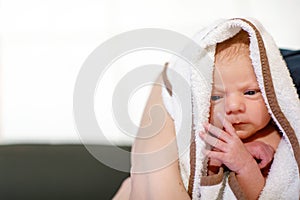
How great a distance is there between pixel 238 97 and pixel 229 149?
0.08 meters

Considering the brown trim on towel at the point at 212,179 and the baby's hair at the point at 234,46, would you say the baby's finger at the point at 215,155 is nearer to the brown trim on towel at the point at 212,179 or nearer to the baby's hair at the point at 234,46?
the brown trim on towel at the point at 212,179

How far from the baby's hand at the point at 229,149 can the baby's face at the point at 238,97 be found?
22 mm

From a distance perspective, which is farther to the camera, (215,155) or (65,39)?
(65,39)

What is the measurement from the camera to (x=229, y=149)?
770 mm

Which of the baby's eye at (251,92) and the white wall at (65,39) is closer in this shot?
the baby's eye at (251,92)

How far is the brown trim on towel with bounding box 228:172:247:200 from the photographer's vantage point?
0.78 metres

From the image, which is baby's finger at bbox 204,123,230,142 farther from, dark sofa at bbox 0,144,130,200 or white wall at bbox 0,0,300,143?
white wall at bbox 0,0,300,143

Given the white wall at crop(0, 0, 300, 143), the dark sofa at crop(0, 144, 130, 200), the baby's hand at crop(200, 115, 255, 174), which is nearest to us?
the baby's hand at crop(200, 115, 255, 174)

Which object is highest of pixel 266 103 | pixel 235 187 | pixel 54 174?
pixel 266 103

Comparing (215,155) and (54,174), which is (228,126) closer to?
(215,155)

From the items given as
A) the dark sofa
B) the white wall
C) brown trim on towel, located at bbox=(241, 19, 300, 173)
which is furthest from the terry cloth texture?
the white wall

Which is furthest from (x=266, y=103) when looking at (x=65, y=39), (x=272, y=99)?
(x=65, y=39)

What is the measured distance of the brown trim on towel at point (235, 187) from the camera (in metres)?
0.78

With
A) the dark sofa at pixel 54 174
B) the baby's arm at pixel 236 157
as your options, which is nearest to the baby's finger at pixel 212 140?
the baby's arm at pixel 236 157
